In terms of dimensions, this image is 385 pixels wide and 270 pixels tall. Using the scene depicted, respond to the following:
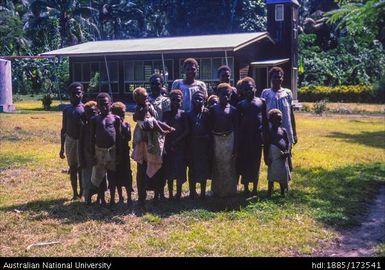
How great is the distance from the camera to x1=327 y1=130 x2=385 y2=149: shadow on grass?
1287 centimetres

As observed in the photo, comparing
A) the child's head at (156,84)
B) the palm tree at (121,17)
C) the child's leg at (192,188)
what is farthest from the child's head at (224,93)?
the palm tree at (121,17)

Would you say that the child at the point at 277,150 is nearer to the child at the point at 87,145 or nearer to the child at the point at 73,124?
the child at the point at 87,145

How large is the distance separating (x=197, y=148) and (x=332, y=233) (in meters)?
2.03

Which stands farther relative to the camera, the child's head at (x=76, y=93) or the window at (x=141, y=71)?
the window at (x=141, y=71)

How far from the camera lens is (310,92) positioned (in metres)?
30.1

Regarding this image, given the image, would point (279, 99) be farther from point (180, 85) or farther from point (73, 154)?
point (73, 154)

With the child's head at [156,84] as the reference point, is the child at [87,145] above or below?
below

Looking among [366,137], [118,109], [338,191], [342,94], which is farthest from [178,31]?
[118,109]

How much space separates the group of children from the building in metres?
14.4

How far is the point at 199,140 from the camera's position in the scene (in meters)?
6.41

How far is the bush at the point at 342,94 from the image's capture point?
28.7 metres

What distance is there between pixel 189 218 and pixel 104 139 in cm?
145

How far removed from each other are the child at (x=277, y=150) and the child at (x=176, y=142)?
4.03 feet

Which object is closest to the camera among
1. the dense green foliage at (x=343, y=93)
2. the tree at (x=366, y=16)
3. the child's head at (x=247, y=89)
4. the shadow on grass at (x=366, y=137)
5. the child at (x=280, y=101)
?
the tree at (x=366, y=16)
